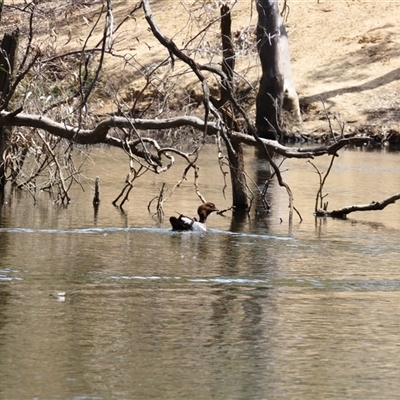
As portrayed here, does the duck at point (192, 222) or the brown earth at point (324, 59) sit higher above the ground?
the brown earth at point (324, 59)

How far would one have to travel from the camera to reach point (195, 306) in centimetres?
1147

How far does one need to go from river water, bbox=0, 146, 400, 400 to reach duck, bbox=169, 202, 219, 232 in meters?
0.19

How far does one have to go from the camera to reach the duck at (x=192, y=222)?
16.9 m

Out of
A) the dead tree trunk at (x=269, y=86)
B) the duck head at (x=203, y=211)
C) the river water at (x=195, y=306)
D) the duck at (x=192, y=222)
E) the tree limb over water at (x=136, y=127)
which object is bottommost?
the river water at (x=195, y=306)

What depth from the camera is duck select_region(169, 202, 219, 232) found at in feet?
55.4

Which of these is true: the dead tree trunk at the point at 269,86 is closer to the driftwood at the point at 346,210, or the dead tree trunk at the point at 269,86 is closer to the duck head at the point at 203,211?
the driftwood at the point at 346,210

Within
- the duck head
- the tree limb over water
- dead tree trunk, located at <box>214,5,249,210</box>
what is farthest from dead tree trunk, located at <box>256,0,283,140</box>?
the tree limb over water

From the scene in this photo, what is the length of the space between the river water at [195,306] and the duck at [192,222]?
0.63 feet

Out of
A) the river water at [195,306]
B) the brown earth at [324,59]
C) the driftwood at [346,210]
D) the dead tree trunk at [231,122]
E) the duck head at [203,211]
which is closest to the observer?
the river water at [195,306]

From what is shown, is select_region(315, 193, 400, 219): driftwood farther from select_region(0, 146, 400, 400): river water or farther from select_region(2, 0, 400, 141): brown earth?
select_region(2, 0, 400, 141): brown earth

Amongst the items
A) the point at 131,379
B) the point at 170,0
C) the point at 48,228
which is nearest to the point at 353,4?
the point at 170,0

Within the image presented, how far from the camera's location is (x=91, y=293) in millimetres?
11914

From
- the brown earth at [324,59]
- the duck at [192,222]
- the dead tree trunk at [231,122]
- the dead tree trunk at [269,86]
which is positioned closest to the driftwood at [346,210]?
the dead tree trunk at [231,122]

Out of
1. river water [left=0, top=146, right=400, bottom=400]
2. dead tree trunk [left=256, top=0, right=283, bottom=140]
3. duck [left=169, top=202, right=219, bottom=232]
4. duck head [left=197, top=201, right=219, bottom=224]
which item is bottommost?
river water [left=0, top=146, right=400, bottom=400]
